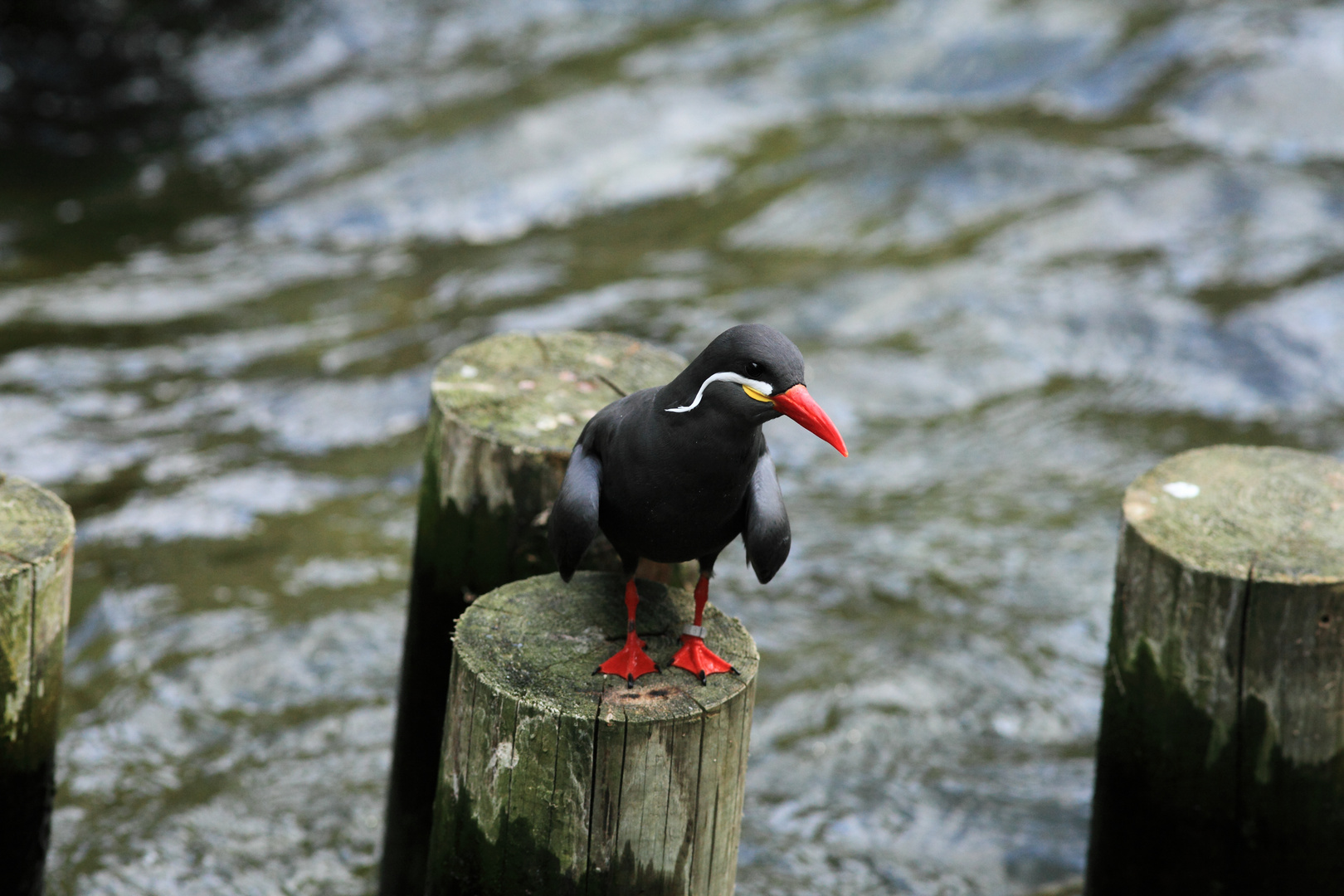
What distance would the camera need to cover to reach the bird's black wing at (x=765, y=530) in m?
2.77

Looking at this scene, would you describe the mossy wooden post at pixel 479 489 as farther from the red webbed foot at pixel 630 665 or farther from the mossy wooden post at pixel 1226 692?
the mossy wooden post at pixel 1226 692

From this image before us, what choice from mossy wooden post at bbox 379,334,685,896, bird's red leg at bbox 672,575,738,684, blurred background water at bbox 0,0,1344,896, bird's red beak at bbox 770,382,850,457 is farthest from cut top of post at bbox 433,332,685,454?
blurred background water at bbox 0,0,1344,896

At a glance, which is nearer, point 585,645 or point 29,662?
point 585,645

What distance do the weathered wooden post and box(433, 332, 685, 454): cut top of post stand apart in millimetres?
1011

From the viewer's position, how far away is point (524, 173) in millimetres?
9766

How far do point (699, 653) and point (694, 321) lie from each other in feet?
17.0

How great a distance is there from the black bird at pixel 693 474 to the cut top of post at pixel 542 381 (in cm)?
53

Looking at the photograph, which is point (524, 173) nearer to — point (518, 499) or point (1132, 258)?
point (1132, 258)

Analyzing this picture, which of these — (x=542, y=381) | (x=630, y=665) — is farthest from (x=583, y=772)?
(x=542, y=381)

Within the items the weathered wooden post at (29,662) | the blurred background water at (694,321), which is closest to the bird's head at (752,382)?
the weathered wooden post at (29,662)

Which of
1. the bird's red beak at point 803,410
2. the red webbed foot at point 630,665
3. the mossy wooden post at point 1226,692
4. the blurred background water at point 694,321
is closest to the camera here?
the bird's red beak at point 803,410

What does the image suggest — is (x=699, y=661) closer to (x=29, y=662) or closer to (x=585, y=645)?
(x=585, y=645)

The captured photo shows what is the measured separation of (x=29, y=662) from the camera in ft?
10.3

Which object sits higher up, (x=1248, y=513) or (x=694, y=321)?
(x=1248, y=513)
